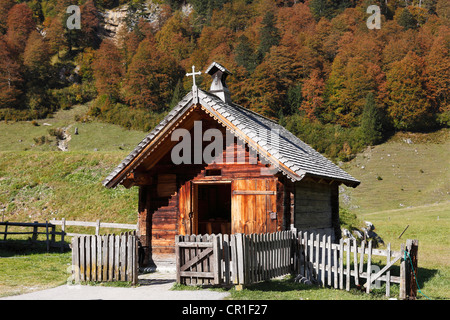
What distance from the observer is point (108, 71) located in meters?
99.0

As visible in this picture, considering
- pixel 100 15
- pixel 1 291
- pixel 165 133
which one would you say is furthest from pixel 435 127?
pixel 100 15

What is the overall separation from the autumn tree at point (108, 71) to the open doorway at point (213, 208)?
73.8 metres

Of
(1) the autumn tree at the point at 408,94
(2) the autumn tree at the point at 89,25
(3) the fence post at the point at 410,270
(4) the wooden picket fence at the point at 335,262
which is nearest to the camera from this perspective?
(3) the fence post at the point at 410,270

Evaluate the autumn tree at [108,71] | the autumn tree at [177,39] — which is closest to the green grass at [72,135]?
the autumn tree at [108,71]

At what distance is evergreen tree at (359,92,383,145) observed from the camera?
219 feet

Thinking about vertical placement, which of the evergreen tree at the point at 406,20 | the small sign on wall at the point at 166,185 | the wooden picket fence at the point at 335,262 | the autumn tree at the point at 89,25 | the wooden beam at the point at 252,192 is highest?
the autumn tree at the point at 89,25

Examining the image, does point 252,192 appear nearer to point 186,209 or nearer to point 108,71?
point 186,209

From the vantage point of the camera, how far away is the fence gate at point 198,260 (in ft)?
34.3

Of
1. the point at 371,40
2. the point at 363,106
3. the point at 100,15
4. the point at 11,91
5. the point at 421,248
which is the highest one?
the point at 100,15

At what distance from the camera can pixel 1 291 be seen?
428 inches

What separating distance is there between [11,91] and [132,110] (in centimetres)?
2888

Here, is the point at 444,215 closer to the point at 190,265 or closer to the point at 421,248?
the point at 421,248

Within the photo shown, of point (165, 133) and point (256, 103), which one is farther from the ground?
point (256, 103)

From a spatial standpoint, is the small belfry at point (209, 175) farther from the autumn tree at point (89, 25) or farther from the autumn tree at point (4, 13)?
the autumn tree at point (4, 13)
